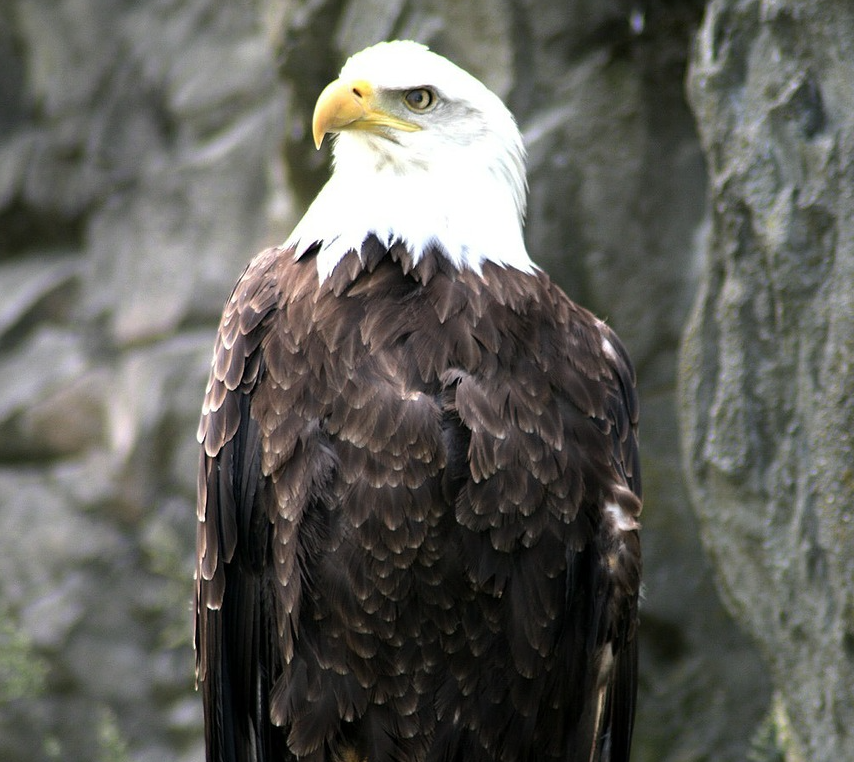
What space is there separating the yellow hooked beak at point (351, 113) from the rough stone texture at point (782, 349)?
2.83ft

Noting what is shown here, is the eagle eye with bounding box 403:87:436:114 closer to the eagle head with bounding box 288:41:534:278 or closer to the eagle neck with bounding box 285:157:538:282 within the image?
the eagle head with bounding box 288:41:534:278

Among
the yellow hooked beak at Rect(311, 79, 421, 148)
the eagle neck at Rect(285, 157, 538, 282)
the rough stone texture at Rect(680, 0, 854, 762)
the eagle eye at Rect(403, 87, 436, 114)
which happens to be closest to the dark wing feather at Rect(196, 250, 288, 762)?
the eagle neck at Rect(285, 157, 538, 282)

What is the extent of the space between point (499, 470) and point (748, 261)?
0.97m

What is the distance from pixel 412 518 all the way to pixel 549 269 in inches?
75.4

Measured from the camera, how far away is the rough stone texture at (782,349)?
105 inches

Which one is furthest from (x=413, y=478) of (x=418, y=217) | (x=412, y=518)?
(x=418, y=217)

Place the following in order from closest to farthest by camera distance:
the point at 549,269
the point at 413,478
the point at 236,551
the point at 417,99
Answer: the point at 413,478
the point at 236,551
the point at 417,99
the point at 549,269

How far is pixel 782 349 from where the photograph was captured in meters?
2.93

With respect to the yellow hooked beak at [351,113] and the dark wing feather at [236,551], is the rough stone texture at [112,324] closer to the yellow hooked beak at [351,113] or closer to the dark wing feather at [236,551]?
the dark wing feather at [236,551]

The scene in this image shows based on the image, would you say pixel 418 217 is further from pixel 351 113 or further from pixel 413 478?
pixel 413 478

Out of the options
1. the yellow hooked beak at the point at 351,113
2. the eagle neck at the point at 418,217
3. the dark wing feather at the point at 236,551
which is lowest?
the dark wing feather at the point at 236,551

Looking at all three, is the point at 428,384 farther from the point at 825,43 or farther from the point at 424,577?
the point at 825,43

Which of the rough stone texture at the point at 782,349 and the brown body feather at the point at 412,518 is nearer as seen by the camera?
the brown body feather at the point at 412,518

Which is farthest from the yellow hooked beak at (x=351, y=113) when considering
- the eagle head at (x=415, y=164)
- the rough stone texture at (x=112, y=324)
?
the rough stone texture at (x=112, y=324)
